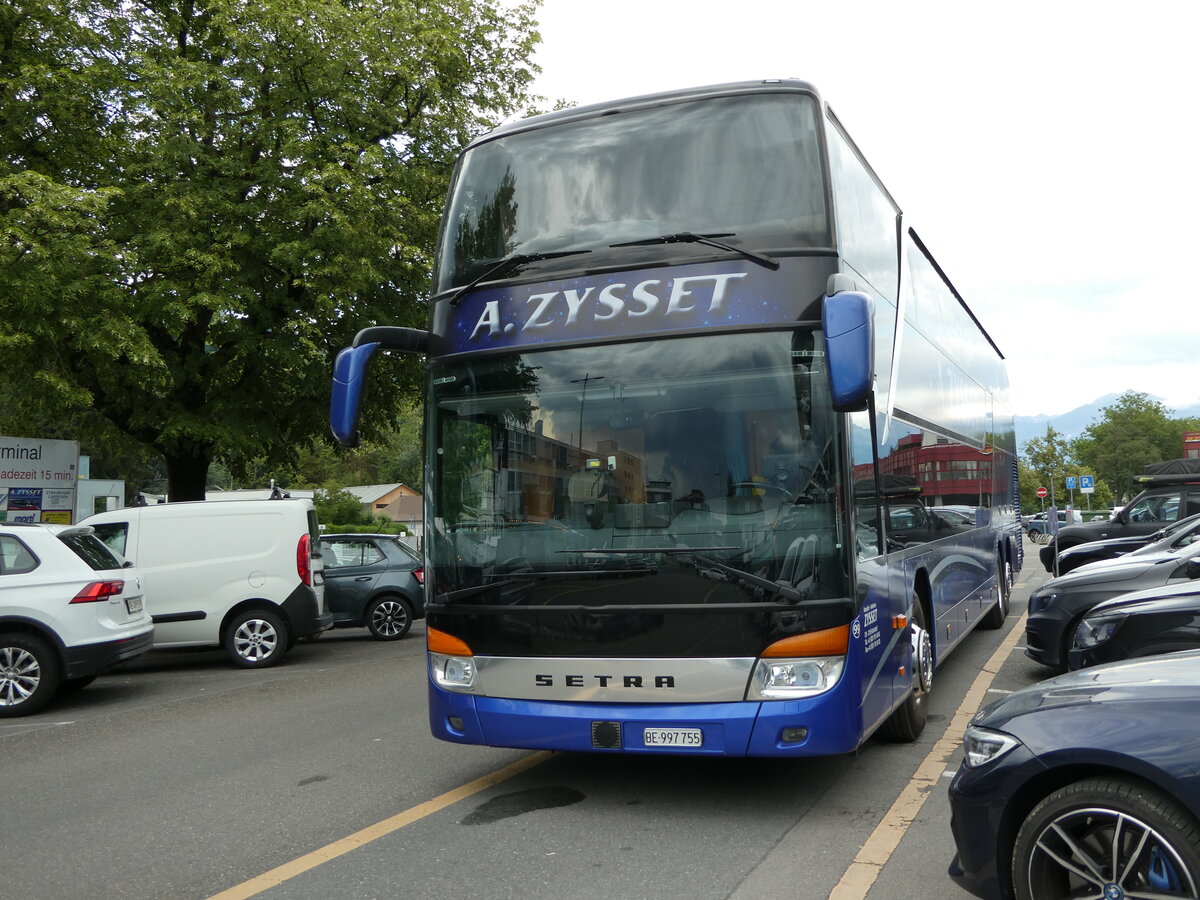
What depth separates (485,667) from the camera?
19.0ft

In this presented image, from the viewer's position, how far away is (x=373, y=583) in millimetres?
15789

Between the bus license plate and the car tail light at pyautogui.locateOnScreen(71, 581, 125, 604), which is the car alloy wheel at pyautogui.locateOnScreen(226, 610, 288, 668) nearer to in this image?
the car tail light at pyautogui.locateOnScreen(71, 581, 125, 604)

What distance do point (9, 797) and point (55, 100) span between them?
1257cm

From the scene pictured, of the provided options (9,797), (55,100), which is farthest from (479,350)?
(55,100)

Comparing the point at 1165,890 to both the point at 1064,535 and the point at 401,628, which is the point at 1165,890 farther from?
the point at 1064,535

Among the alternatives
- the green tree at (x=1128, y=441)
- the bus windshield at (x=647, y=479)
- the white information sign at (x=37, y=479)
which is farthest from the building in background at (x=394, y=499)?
the bus windshield at (x=647, y=479)

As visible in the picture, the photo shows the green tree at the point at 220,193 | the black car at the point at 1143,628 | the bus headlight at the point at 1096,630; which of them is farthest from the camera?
the green tree at the point at 220,193

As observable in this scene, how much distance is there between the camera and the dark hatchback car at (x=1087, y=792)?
11.0 feet

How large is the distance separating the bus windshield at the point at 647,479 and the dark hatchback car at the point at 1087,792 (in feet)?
5.16

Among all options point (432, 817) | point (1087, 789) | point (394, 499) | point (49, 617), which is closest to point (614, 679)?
point (432, 817)

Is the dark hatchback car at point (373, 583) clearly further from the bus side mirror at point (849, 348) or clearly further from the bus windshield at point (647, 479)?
the bus side mirror at point (849, 348)

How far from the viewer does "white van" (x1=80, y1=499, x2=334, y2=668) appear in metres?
12.8

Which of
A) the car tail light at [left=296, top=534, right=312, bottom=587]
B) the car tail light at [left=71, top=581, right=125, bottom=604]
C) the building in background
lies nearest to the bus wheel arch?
the car tail light at [left=71, top=581, right=125, bottom=604]

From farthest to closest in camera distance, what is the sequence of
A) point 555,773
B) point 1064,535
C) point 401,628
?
point 1064,535, point 401,628, point 555,773
